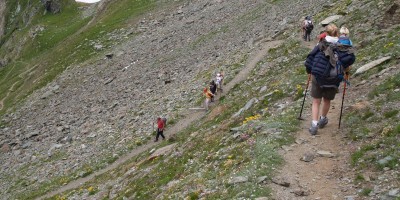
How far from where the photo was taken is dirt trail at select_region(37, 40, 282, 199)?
35903mm

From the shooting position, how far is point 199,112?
40281 mm

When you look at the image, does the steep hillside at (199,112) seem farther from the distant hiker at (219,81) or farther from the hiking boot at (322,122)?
the distant hiker at (219,81)

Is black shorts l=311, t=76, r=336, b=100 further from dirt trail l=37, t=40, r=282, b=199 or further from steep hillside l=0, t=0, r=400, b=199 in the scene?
dirt trail l=37, t=40, r=282, b=199

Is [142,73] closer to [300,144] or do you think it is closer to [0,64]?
[300,144]

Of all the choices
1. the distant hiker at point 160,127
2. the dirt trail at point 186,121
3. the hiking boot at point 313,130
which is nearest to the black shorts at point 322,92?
the hiking boot at point 313,130

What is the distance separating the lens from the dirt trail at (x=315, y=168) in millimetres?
13609

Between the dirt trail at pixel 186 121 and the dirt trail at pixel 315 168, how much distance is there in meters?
20.7

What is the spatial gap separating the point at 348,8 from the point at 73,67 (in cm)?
5074

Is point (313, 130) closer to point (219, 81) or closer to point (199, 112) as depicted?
point (199, 112)

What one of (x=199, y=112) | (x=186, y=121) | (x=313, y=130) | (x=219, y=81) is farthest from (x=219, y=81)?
(x=313, y=130)

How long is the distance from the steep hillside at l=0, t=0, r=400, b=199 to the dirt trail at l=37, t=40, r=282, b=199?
195 mm

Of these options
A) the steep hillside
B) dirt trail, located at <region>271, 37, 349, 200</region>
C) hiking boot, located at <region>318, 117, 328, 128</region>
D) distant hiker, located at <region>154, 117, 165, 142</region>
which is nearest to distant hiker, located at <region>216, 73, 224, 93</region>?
the steep hillside

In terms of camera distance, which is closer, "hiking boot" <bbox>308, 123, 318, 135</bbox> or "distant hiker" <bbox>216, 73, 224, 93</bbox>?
"hiking boot" <bbox>308, 123, 318, 135</bbox>

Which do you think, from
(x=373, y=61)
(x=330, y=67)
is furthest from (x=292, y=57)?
(x=330, y=67)
